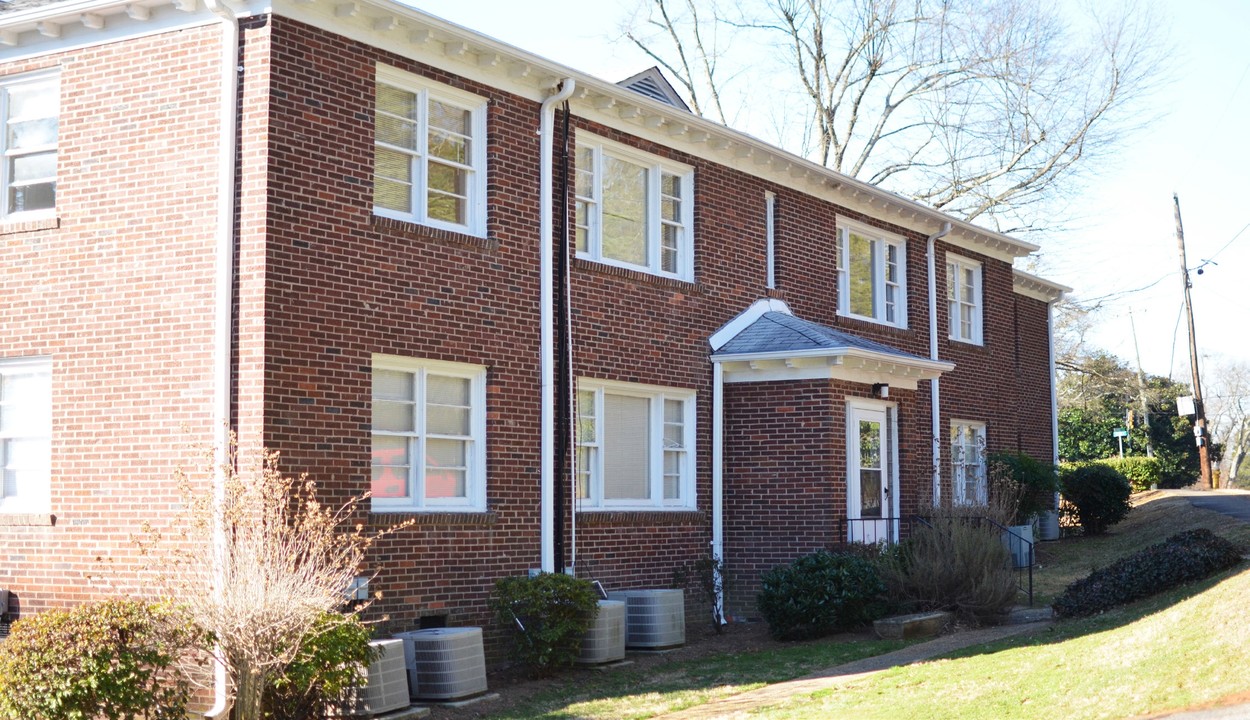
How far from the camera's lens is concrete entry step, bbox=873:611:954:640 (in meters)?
14.7

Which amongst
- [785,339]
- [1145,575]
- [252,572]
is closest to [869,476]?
[785,339]

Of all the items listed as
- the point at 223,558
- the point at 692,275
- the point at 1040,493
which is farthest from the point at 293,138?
the point at 1040,493

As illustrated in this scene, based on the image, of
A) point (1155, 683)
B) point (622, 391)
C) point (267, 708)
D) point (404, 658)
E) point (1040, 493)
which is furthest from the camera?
point (1040, 493)

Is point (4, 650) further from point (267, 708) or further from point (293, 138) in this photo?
point (293, 138)

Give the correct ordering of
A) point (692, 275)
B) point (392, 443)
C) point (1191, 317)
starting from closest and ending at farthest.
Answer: point (392, 443)
point (692, 275)
point (1191, 317)

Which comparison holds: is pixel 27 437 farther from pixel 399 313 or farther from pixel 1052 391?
pixel 1052 391

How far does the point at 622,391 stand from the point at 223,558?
676 centimetres

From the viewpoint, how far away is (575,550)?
48.6 feet

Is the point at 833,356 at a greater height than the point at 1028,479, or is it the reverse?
the point at 833,356

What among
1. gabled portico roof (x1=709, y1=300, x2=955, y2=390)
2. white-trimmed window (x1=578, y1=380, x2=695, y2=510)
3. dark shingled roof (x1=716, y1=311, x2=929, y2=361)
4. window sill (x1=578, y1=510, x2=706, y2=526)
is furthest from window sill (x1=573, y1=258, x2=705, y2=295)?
window sill (x1=578, y1=510, x2=706, y2=526)

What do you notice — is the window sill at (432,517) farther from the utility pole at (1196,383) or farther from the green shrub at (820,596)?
the utility pole at (1196,383)

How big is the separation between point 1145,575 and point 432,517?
8090 millimetres

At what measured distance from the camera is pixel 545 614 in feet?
42.5

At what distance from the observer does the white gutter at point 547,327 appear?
14391 millimetres
